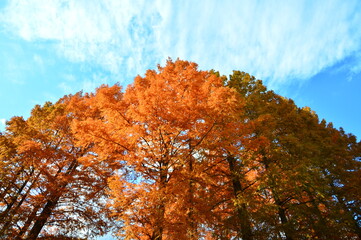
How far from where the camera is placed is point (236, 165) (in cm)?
934

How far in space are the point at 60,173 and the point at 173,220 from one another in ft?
20.7

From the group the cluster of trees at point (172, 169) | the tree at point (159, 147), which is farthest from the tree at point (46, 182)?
the tree at point (159, 147)

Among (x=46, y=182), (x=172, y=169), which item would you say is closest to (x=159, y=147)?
(x=172, y=169)

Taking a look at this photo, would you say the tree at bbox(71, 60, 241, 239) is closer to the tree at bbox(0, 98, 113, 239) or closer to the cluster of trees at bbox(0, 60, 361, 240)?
the cluster of trees at bbox(0, 60, 361, 240)

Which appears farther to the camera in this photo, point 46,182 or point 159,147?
point 46,182

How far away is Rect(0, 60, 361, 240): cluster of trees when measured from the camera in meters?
6.25

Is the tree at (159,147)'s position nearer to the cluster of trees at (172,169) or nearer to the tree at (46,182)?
the cluster of trees at (172,169)

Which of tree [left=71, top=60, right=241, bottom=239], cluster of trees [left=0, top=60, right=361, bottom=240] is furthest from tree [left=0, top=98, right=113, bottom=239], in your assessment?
tree [left=71, top=60, right=241, bottom=239]

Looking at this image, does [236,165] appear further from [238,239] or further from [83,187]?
[83,187]

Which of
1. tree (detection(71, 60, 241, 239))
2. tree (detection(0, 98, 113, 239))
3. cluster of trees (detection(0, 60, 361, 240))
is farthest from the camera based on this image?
tree (detection(0, 98, 113, 239))

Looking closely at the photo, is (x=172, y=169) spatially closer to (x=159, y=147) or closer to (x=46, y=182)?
(x=159, y=147)

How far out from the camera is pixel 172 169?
22.9 ft

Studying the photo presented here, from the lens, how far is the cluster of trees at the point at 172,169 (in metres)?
6.25

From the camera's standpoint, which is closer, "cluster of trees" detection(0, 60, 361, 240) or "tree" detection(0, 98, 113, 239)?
"cluster of trees" detection(0, 60, 361, 240)
